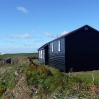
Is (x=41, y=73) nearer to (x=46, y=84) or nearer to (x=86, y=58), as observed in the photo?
(x=46, y=84)

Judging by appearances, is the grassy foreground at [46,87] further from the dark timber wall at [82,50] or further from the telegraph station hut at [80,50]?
the dark timber wall at [82,50]

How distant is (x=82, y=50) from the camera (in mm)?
26172

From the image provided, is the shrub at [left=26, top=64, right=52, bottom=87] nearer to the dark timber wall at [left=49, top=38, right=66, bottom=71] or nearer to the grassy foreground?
the grassy foreground

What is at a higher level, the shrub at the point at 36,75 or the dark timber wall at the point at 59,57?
the dark timber wall at the point at 59,57

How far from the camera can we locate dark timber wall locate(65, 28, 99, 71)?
2562 cm

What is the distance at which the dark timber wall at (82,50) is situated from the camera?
25625 mm

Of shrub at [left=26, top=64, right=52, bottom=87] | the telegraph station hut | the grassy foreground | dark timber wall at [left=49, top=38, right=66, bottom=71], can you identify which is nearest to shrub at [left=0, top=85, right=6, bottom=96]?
the grassy foreground

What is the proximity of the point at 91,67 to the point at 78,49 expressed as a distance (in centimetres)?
245

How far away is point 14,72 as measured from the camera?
15961 millimetres

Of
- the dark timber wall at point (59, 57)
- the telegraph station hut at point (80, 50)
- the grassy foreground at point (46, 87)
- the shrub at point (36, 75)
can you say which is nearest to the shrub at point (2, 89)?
the grassy foreground at point (46, 87)

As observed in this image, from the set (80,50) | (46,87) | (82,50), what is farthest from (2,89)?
(82,50)


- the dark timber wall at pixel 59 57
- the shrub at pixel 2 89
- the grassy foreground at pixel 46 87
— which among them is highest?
the dark timber wall at pixel 59 57

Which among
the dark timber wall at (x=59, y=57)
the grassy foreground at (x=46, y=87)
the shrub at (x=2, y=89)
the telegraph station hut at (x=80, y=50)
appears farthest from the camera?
the dark timber wall at (x=59, y=57)

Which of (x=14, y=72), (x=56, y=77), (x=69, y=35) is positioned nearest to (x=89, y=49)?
(x=69, y=35)
